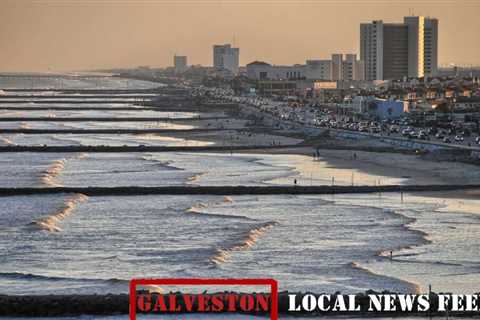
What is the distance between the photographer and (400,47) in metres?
143

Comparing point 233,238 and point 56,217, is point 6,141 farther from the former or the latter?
point 233,238

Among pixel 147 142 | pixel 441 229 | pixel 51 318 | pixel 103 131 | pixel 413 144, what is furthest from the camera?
pixel 103 131

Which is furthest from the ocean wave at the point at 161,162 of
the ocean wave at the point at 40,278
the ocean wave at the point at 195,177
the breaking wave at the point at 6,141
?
the ocean wave at the point at 40,278

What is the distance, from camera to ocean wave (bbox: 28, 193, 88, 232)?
1072 inches

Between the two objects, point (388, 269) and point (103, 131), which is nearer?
point (388, 269)

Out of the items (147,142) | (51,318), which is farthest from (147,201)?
(147,142)

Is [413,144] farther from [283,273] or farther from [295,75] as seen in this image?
[295,75]

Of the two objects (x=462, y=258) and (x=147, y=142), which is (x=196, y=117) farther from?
(x=462, y=258)

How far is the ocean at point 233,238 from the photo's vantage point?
2123 cm

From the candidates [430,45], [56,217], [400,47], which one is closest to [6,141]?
[56,217]

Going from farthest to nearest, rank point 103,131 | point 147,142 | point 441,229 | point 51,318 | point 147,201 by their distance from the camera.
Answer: point 103,131 < point 147,142 < point 147,201 < point 441,229 < point 51,318

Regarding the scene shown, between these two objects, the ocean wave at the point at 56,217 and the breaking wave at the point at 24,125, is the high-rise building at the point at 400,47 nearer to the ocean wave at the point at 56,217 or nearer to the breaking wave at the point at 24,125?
the breaking wave at the point at 24,125

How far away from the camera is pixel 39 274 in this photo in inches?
846

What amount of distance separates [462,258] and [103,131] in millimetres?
41592
